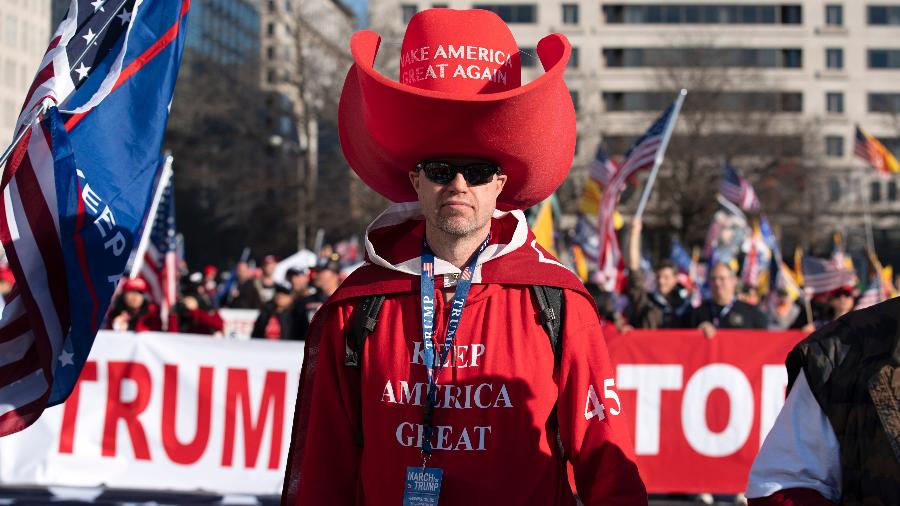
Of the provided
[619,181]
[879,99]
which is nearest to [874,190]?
[879,99]

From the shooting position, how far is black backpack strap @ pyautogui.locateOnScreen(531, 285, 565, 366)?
3264mm

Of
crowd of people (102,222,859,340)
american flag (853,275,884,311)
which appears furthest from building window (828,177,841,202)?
crowd of people (102,222,859,340)

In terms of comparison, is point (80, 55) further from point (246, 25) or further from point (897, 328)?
point (246, 25)

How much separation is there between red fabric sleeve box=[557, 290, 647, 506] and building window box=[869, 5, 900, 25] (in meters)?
76.8

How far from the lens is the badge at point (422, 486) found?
10.4 ft

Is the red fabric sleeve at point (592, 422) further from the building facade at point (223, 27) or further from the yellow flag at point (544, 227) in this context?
the building facade at point (223, 27)

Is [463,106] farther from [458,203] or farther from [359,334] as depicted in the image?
[359,334]

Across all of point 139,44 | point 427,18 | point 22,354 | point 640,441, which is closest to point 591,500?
point 427,18

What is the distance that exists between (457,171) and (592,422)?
0.79 metres

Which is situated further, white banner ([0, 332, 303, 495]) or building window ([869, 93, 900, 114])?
building window ([869, 93, 900, 114])

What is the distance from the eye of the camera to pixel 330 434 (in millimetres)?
3340

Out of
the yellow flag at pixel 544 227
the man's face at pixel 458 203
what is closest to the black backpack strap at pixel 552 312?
the man's face at pixel 458 203

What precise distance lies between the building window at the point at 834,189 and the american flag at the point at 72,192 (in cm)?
5357

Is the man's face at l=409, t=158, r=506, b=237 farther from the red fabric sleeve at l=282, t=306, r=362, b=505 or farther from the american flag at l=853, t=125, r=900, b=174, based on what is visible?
the american flag at l=853, t=125, r=900, b=174
